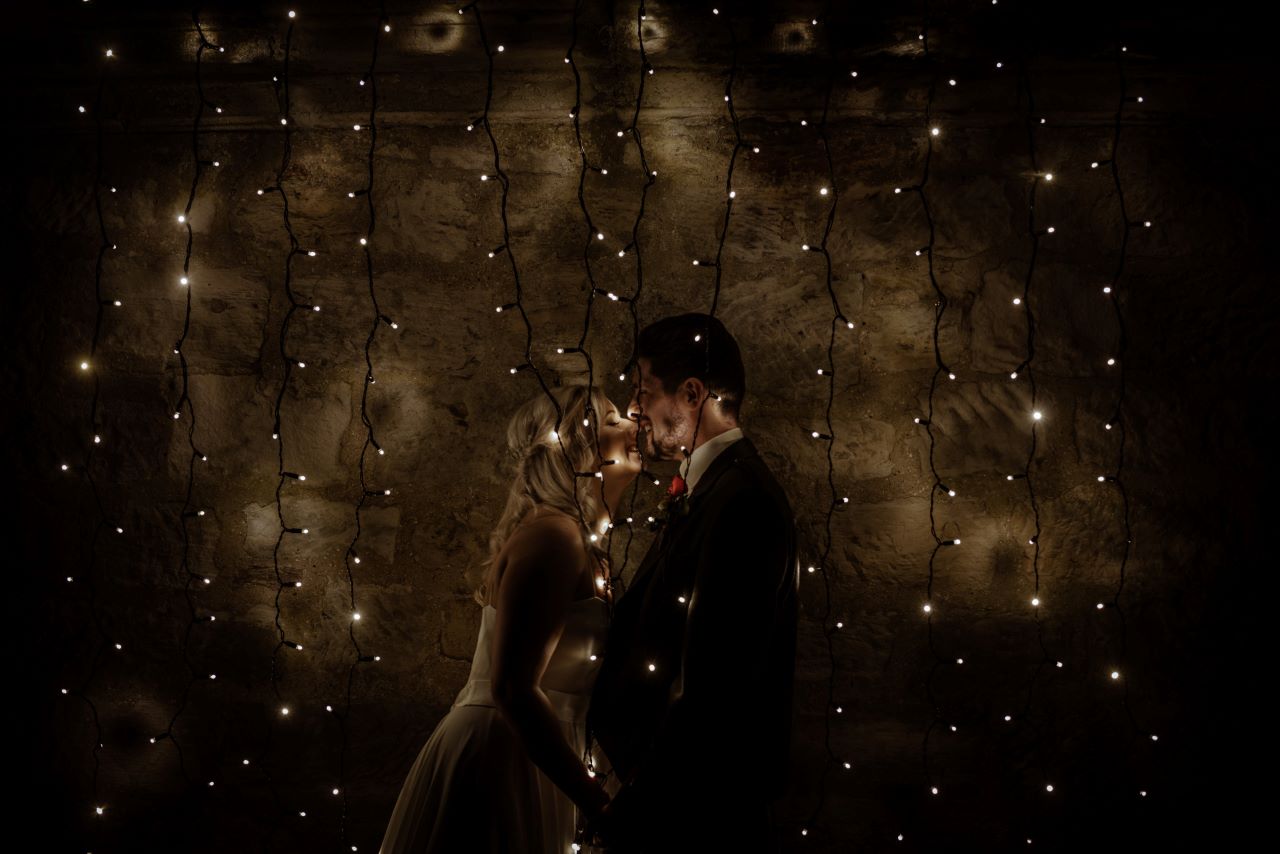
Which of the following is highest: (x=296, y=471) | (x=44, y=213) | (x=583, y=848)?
(x=44, y=213)

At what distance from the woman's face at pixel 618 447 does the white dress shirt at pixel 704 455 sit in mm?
263

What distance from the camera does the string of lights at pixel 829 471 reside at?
2.80 metres

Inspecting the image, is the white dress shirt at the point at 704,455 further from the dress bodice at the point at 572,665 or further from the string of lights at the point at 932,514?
the string of lights at the point at 932,514

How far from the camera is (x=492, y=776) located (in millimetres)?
2227

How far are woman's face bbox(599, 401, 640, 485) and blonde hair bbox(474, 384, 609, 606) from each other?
0.03 m

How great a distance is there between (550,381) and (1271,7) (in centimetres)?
261

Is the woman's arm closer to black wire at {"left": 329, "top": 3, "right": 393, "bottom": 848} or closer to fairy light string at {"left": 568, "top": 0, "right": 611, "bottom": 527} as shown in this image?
fairy light string at {"left": 568, "top": 0, "right": 611, "bottom": 527}

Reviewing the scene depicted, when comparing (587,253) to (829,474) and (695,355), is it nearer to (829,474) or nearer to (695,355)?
(695,355)

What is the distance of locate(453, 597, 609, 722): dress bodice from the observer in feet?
7.66

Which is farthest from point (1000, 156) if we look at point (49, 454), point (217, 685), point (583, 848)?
point (49, 454)

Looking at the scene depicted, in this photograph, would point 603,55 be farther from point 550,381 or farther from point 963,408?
point 963,408

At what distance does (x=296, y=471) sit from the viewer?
3.01m

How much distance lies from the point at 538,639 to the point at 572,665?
212mm

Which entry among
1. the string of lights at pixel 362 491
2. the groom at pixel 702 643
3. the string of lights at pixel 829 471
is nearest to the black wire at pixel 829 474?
the string of lights at pixel 829 471
